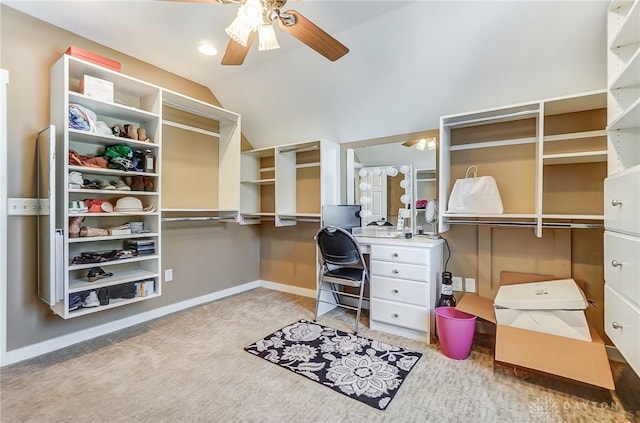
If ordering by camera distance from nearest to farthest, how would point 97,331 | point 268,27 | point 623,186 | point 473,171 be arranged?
point 623,186, point 268,27, point 97,331, point 473,171

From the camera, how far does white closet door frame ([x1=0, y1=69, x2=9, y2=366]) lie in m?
2.00

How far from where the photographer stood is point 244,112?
3.51 metres

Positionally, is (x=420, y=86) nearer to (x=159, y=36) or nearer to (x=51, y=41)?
(x=159, y=36)

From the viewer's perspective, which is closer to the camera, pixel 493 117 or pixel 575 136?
pixel 575 136

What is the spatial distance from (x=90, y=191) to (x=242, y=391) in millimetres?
1734

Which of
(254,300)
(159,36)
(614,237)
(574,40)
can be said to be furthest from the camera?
(254,300)

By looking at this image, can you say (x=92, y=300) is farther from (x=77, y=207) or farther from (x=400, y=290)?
(x=400, y=290)

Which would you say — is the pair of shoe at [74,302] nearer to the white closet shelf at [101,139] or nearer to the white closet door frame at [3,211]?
the white closet door frame at [3,211]

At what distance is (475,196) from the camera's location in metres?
2.40

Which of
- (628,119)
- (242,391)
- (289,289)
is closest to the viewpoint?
(628,119)

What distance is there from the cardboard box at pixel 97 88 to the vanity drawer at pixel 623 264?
128 inches

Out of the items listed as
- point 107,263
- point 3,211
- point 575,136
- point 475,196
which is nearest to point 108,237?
point 107,263

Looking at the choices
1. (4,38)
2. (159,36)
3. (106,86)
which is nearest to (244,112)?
(159,36)

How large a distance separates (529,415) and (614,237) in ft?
3.26
